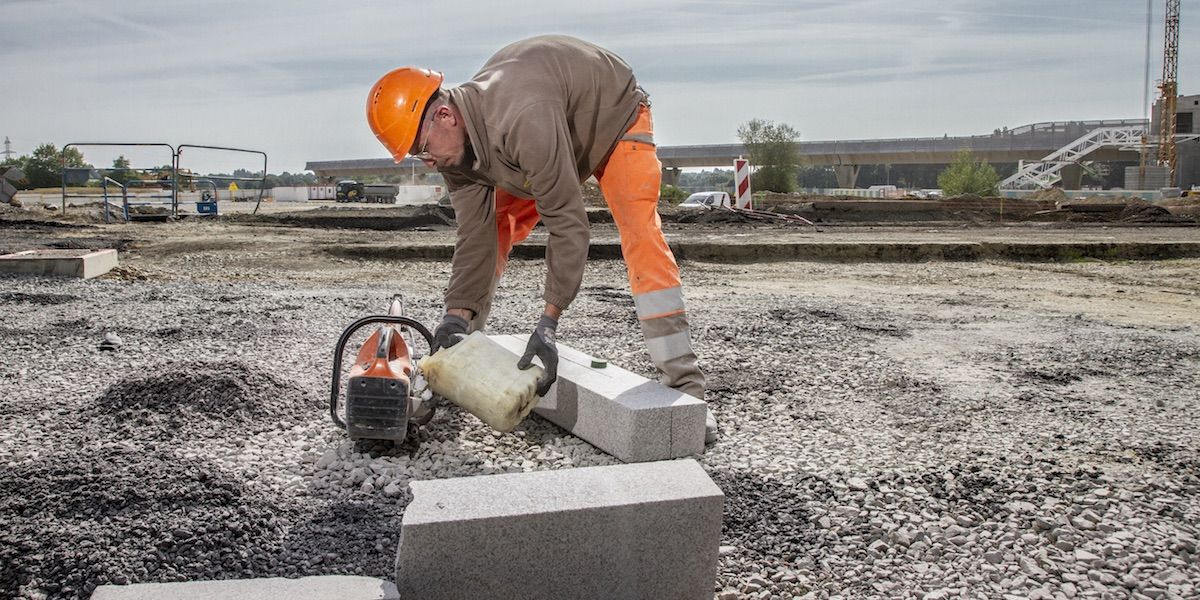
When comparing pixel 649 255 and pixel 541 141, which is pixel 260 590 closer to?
pixel 541 141

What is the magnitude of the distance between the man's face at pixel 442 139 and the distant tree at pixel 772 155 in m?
63.1

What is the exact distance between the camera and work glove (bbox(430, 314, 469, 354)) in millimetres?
3934

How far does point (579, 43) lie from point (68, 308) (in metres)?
5.38

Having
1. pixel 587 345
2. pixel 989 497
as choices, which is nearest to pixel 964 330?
pixel 587 345

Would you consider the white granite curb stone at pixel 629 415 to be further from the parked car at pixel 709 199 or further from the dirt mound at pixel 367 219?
the parked car at pixel 709 199

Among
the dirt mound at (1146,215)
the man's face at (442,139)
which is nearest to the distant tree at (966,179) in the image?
the dirt mound at (1146,215)

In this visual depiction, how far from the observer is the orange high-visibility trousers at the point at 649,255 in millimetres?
3947

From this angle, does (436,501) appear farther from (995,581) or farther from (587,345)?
(587,345)

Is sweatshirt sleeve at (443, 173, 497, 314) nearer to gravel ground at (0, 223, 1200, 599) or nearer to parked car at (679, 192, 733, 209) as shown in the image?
gravel ground at (0, 223, 1200, 599)

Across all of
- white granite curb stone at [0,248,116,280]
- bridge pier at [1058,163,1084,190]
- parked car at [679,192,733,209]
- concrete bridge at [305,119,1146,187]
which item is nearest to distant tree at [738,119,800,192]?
concrete bridge at [305,119,1146,187]

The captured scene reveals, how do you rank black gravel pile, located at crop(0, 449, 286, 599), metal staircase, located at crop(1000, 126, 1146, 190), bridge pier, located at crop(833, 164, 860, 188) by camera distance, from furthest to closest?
bridge pier, located at crop(833, 164, 860, 188) → metal staircase, located at crop(1000, 126, 1146, 190) → black gravel pile, located at crop(0, 449, 286, 599)

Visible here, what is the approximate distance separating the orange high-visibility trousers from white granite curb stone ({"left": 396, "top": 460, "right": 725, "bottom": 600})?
4.49 feet

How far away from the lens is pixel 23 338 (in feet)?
19.3

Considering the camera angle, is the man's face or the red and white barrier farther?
the red and white barrier
